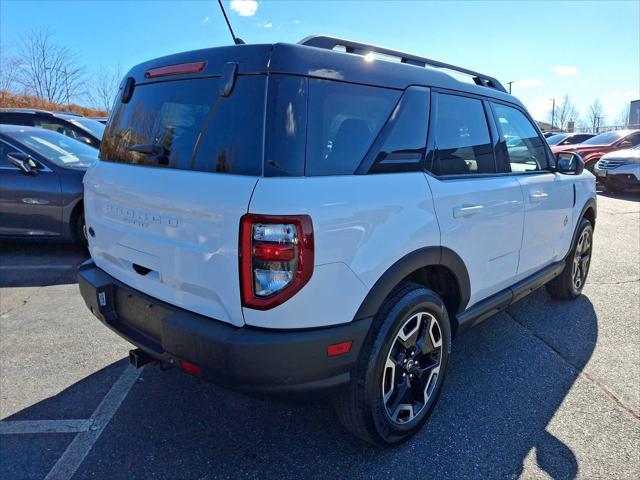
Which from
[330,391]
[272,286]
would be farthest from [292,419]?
[272,286]

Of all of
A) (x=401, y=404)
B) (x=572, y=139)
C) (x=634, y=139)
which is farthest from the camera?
(x=572, y=139)

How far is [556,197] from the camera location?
3.55 meters

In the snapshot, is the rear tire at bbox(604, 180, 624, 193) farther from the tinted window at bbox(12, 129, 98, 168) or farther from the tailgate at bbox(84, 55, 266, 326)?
the tailgate at bbox(84, 55, 266, 326)

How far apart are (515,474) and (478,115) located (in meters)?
2.06

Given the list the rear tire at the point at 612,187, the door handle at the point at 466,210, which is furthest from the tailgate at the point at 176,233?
the rear tire at the point at 612,187

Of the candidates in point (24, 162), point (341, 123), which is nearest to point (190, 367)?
point (341, 123)

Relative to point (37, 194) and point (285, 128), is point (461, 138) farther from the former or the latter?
point (37, 194)

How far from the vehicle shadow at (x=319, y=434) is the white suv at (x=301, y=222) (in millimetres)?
199

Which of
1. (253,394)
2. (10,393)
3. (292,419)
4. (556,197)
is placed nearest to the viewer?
(253,394)

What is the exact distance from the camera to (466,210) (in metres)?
2.48

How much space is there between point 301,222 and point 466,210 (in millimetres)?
1184

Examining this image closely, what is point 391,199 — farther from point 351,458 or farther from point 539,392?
point 539,392

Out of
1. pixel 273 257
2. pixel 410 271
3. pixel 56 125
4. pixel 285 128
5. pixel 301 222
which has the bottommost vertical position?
pixel 410 271

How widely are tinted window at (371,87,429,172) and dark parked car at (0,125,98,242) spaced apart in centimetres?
452
